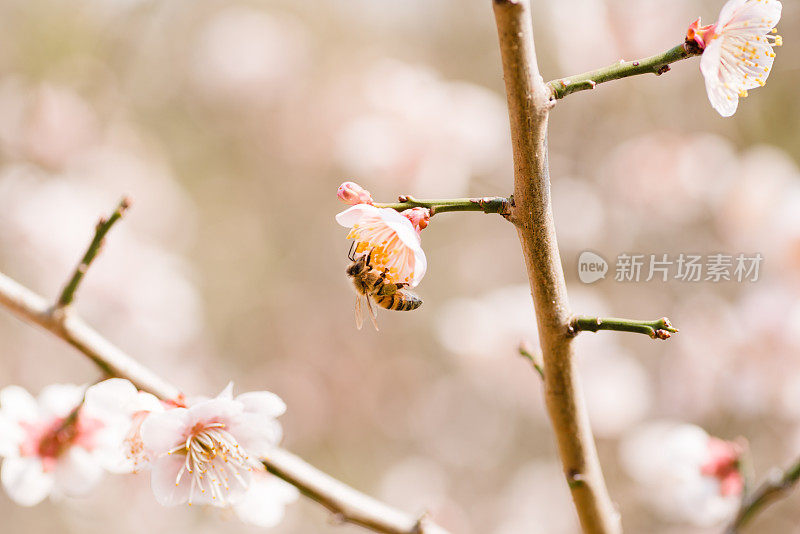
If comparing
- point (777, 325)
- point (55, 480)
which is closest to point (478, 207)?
point (55, 480)

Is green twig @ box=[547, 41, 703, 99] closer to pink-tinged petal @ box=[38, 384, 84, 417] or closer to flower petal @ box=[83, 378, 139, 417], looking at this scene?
flower petal @ box=[83, 378, 139, 417]

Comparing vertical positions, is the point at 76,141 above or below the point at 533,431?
above

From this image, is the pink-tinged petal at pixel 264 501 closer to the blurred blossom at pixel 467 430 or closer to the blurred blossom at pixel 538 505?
the blurred blossom at pixel 538 505

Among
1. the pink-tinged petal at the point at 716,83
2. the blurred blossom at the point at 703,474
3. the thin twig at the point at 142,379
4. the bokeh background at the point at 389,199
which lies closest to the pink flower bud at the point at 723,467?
the blurred blossom at the point at 703,474

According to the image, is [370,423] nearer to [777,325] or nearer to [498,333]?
[498,333]

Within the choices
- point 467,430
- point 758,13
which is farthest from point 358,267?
point 467,430

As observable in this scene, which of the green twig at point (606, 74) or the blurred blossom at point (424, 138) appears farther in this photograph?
the blurred blossom at point (424, 138)
